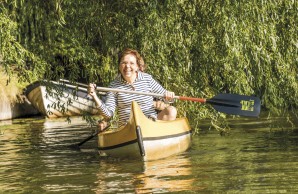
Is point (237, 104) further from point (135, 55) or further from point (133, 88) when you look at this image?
point (135, 55)

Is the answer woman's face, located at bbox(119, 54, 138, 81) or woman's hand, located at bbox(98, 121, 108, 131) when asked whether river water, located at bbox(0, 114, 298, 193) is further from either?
woman's face, located at bbox(119, 54, 138, 81)

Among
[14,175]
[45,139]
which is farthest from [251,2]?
[45,139]

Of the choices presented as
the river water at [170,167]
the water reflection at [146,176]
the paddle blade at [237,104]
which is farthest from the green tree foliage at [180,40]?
the water reflection at [146,176]

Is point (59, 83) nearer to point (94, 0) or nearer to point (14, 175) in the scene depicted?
point (94, 0)

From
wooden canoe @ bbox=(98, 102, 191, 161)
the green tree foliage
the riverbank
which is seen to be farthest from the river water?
the riverbank

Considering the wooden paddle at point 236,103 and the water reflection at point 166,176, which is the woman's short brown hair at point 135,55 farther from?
the water reflection at point 166,176

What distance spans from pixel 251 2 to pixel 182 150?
233 cm

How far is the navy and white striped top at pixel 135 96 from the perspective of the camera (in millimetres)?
11492

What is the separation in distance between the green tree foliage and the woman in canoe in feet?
2.44

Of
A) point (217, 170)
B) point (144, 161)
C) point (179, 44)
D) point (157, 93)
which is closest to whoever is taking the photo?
point (217, 170)

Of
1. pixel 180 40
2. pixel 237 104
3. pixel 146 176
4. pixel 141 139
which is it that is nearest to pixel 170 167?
pixel 141 139

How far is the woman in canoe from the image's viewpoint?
37.4 ft

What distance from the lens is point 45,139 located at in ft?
50.1

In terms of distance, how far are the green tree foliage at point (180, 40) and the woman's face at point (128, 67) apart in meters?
0.79
